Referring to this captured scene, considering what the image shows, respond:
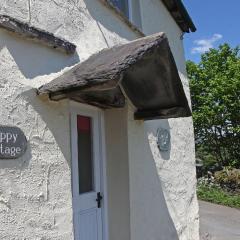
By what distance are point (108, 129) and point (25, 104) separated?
1961mm

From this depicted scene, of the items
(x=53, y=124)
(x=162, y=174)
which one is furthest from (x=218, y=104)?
(x=53, y=124)

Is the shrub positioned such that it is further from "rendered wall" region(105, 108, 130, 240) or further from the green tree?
"rendered wall" region(105, 108, 130, 240)

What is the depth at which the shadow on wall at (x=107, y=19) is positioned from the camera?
17.8 ft

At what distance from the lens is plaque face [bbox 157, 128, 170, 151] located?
689cm

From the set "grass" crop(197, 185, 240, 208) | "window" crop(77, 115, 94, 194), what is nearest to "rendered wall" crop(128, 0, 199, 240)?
"window" crop(77, 115, 94, 194)

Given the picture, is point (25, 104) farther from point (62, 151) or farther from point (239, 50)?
point (239, 50)

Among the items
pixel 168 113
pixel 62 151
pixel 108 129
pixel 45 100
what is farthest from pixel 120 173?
pixel 45 100

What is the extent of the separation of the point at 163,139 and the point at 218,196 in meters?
7.96

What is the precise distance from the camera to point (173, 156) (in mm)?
7387

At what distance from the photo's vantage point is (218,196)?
46.8ft

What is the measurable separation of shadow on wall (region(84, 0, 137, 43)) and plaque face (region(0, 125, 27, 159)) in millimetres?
2175

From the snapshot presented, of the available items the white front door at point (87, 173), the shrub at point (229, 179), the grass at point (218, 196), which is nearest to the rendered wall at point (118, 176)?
the white front door at point (87, 173)

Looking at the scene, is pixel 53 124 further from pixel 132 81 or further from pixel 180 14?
pixel 180 14

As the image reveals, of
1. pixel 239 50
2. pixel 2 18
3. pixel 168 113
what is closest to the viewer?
pixel 2 18
